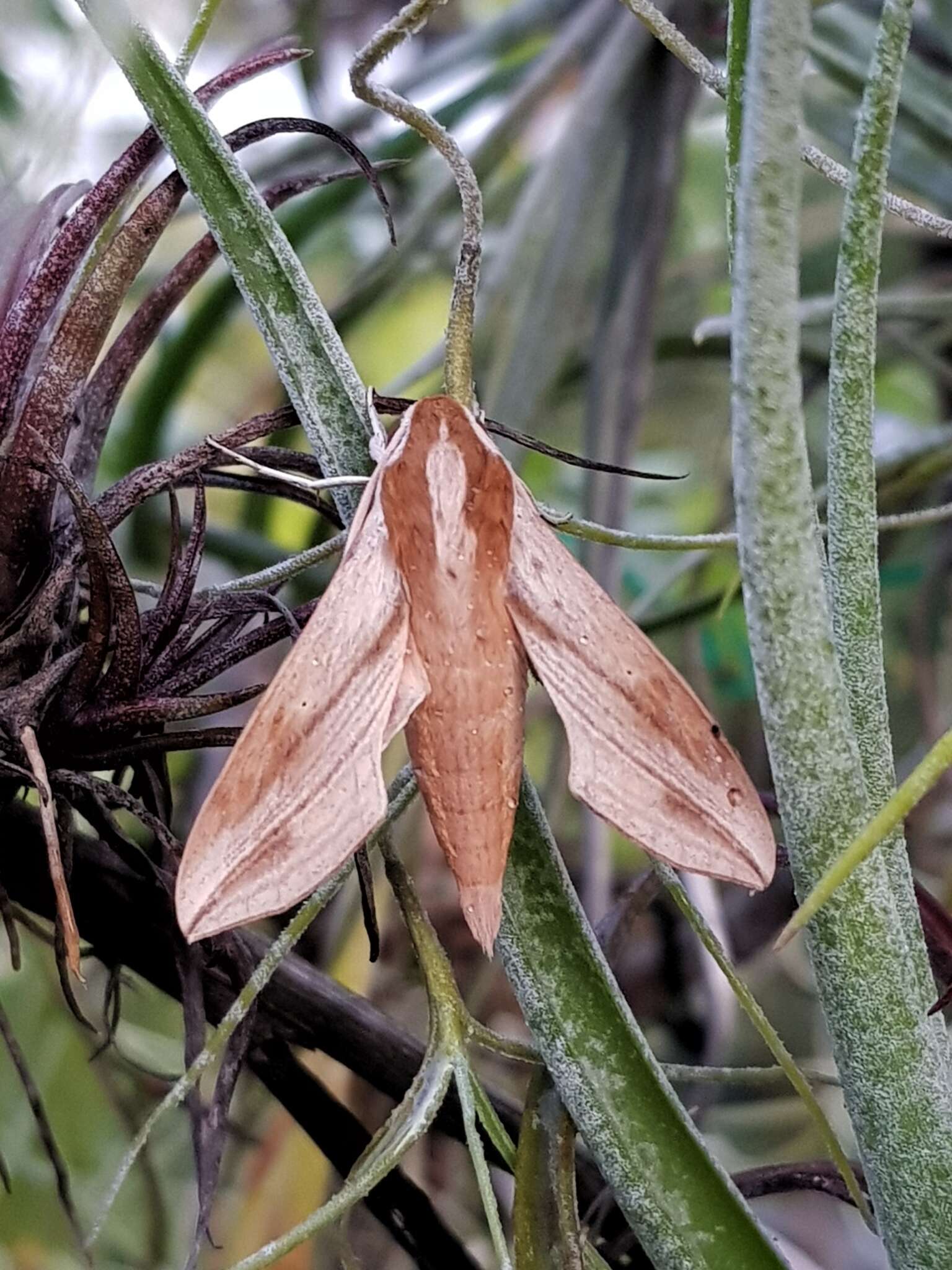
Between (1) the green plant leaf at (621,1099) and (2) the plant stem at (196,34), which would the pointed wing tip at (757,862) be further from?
(2) the plant stem at (196,34)

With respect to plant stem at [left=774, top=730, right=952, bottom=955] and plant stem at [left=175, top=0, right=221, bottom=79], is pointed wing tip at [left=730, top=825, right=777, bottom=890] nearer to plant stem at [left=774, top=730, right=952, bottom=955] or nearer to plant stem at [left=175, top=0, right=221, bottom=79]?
plant stem at [left=774, top=730, right=952, bottom=955]

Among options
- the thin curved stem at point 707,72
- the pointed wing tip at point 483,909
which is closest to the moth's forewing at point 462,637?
the pointed wing tip at point 483,909

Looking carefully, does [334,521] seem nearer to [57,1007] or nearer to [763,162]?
[763,162]

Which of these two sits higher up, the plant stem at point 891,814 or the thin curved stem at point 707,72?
the thin curved stem at point 707,72

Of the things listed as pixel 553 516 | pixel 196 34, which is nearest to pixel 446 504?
pixel 553 516

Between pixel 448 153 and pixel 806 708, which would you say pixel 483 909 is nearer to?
pixel 806 708

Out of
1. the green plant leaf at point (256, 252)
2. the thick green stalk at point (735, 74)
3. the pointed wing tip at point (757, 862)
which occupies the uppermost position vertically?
the thick green stalk at point (735, 74)

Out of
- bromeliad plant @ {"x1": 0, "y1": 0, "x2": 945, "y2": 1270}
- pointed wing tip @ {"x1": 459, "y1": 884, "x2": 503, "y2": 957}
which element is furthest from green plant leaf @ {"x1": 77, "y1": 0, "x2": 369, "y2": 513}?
pointed wing tip @ {"x1": 459, "y1": 884, "x2": 503, "y2": 957}
